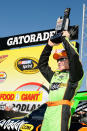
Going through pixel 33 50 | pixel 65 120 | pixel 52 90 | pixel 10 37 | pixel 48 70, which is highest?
pixel 10 37

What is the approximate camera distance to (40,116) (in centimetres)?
345

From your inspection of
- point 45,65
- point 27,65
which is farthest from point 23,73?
point 45,65

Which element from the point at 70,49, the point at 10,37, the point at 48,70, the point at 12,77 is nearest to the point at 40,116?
the point at 48,70

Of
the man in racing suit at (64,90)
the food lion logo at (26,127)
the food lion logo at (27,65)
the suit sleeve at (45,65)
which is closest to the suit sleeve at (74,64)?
the man in racing suit at (64,90)

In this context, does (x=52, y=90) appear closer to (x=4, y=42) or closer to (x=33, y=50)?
(x=33, y=50)

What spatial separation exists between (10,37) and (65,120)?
1450 cm

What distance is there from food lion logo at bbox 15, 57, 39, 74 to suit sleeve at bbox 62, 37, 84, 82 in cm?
1138

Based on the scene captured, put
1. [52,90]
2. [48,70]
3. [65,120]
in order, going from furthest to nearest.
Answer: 1. [48,70]
2. [52,90]
3. [65,120]

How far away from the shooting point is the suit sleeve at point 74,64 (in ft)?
7.26

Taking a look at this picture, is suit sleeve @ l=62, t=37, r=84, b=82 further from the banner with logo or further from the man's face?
the banner with logo

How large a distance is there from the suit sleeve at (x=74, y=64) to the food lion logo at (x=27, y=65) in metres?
11.4

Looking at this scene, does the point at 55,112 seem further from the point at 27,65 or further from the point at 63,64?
the point at 27,65

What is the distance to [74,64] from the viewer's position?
87.0 inches

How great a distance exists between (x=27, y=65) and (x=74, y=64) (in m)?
11.9
